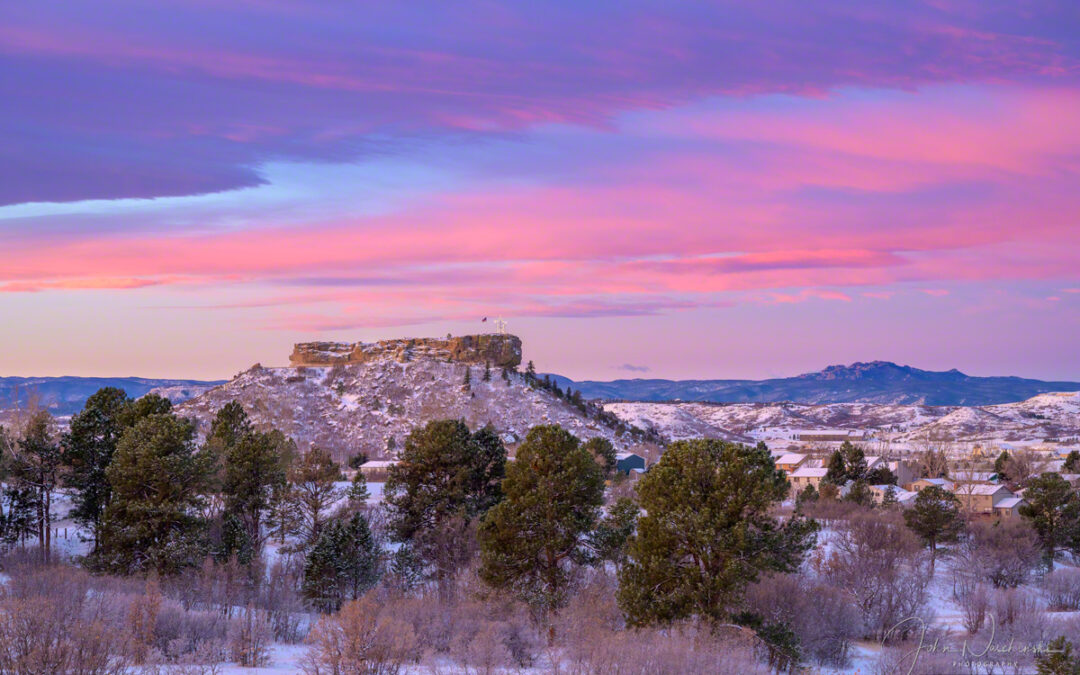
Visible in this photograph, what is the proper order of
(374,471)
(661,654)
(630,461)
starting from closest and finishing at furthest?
(661,654) → (374,471) → (630,461)

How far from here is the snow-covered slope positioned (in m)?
145

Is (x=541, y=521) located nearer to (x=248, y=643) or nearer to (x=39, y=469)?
(x=248, y=643)

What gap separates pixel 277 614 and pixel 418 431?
12.5 m

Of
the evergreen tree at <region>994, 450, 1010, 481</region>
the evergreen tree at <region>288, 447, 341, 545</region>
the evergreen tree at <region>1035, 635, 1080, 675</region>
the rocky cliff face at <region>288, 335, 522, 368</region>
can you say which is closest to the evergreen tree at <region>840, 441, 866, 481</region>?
the evergreen tree at <region>994, 450, 1010, 481</region>

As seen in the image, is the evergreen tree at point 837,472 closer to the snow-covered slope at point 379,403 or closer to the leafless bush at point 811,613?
the snow-covered slope at point 379,403

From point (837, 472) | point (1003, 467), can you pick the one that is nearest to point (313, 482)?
point (837, 472)

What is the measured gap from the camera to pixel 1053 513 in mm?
68188

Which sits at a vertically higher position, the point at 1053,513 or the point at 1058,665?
the point at 1058,665

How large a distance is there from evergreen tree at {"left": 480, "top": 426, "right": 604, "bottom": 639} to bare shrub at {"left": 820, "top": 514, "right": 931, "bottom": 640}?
59.8 ft

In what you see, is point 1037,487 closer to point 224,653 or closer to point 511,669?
point 511,669

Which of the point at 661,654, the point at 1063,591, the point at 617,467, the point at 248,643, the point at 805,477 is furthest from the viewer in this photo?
the point at 805,477

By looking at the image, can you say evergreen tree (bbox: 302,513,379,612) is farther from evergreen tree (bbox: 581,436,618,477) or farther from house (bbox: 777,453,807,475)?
house (bbox: 777,453,807,475)

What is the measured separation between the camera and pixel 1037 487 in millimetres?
70375

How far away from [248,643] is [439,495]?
58.7 feet
